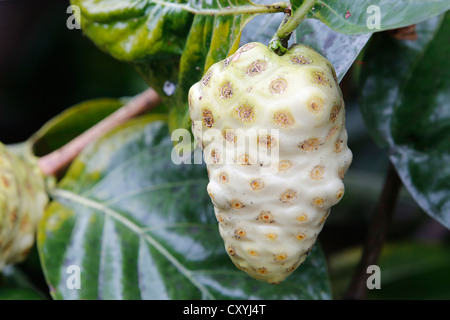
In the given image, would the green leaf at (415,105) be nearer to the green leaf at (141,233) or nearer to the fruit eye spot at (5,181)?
the green leaf at (141,233)

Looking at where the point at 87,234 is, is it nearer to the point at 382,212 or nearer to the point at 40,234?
the point at 40,234

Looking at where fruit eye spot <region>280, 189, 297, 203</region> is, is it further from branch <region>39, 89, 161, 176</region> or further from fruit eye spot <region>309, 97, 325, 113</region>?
branch <region>39, 89, 161, 176</region>

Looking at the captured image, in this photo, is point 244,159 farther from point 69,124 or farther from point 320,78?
point 69,124

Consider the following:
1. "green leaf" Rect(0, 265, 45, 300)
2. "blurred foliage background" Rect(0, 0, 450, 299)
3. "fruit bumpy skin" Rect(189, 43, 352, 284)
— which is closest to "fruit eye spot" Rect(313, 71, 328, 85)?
"fruit bumpy skin" Rect(189, 43, 352, 284)

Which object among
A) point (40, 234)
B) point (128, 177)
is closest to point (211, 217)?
point (128, 177)

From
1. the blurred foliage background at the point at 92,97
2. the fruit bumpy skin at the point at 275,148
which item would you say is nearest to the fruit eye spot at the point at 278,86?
the fruit bumpy skin at the point at 275,148

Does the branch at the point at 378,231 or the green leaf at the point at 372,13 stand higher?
the green leaf at the point at 372,13
